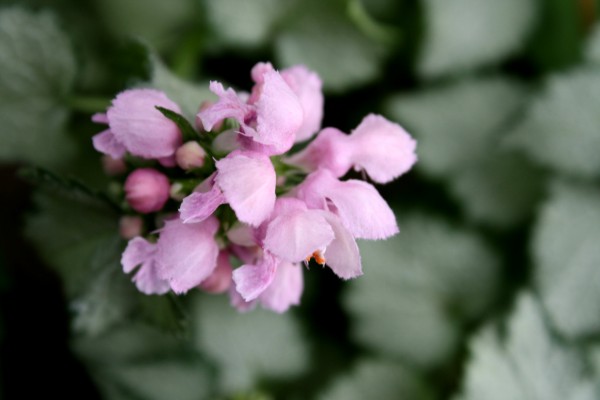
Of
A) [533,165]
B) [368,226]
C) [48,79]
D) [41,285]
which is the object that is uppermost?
[533,165]

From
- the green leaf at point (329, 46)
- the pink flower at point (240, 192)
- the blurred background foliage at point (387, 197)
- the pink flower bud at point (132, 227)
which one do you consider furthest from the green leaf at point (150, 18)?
the pink flower at point (240, 192)

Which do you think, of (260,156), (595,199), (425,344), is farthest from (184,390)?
(595,199)

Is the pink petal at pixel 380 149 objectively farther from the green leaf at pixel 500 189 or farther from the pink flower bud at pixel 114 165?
the green leaf at pixel 500 189

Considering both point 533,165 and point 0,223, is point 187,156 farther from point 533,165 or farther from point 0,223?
point 533,165

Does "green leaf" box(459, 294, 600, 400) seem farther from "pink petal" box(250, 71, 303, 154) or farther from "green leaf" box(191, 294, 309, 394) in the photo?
"pink petal" box(250, 71, 303, 154)

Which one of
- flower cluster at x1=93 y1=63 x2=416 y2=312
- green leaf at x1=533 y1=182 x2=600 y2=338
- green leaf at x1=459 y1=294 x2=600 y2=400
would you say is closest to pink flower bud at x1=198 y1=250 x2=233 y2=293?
flower cluster at x1=93 y1=63 x2=416 y2=312

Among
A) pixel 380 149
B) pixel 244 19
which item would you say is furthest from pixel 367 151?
pixel 244 19
